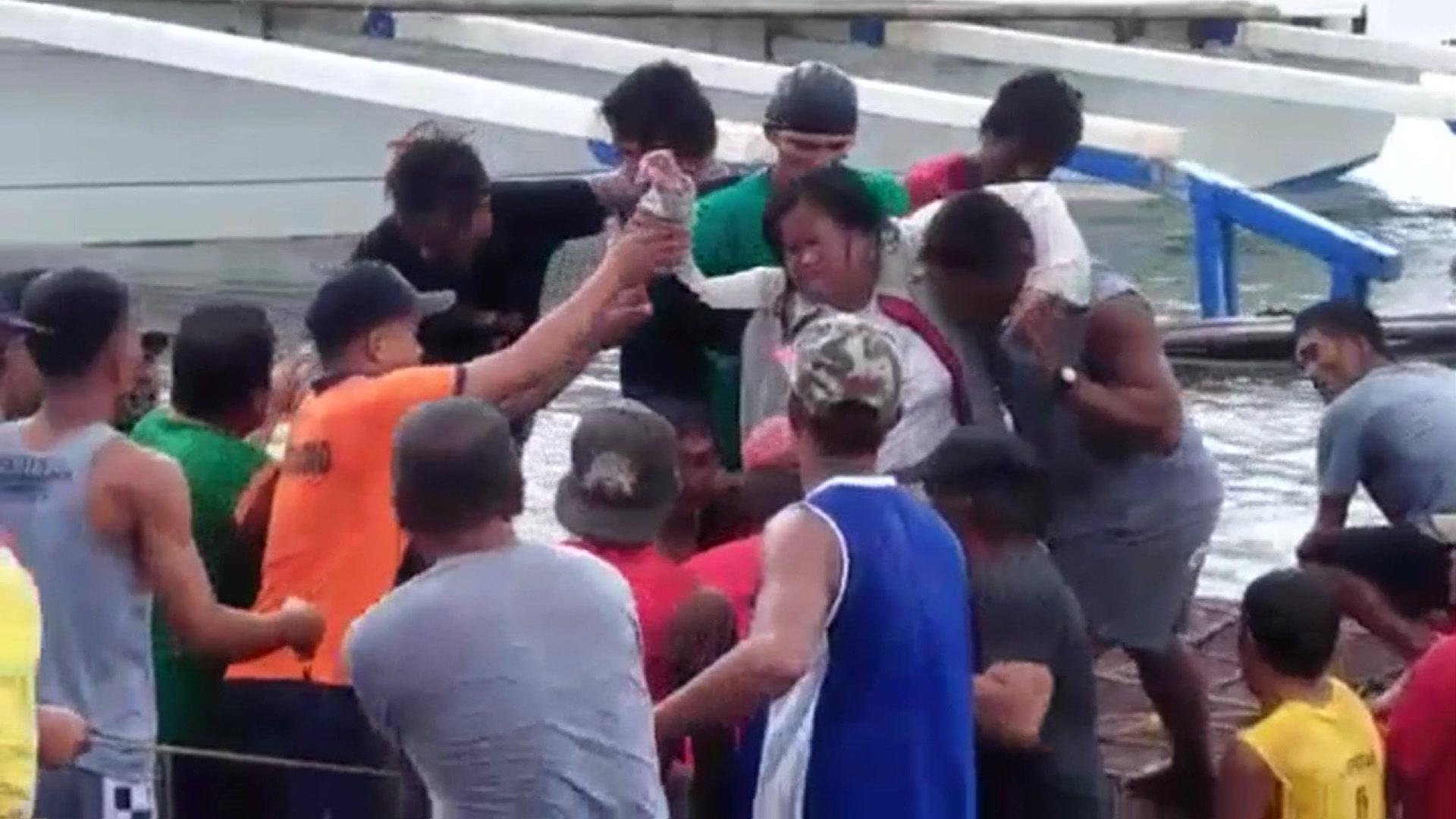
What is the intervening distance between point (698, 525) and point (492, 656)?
5.32 feet

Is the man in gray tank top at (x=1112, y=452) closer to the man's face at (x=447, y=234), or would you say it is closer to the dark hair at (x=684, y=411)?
the dark hair at (x=684, y=411)

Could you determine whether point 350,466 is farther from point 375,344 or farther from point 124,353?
point 124,353

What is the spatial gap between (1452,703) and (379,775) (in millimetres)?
1931

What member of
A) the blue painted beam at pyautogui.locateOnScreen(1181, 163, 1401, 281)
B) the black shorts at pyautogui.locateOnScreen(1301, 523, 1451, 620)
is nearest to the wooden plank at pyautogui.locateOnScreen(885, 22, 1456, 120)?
Answer: the blue painted beam at pyautogui.locateOnScreen(1181, 163, 1401, 281)

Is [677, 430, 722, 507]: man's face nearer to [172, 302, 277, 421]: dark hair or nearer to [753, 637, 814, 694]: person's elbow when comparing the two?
[172, 302, 277, 421]: dark hair

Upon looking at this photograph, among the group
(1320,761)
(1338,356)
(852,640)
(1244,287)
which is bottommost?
(1244,287)

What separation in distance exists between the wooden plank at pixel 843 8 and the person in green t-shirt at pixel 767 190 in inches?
418

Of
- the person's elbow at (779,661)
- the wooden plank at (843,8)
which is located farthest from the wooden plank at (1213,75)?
the person's elbow at (779,661)

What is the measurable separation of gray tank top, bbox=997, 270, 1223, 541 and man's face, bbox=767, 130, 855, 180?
2.03 feet

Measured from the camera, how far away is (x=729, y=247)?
6441 millimetres

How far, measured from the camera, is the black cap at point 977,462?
5055mm

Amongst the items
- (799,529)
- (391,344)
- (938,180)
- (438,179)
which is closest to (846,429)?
(799,529)

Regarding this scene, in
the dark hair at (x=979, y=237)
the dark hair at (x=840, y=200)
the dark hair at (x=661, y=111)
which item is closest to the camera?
the dark hair at (x=840, y=200)

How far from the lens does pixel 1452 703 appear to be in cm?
527
